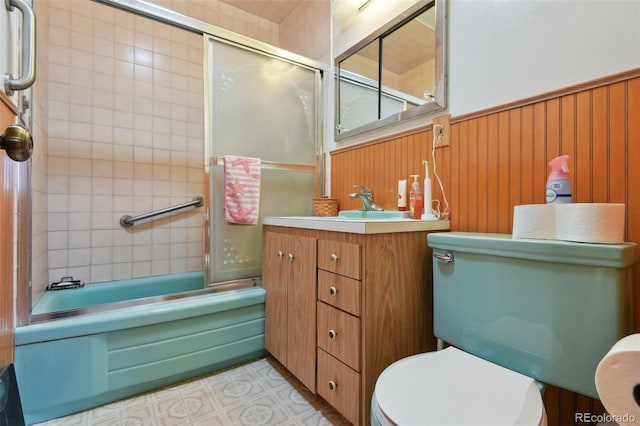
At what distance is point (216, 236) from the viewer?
169cm

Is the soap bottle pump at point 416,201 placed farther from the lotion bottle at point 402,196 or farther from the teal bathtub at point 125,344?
the teal bathtub at point 125,344

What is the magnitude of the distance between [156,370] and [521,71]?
2061 mm

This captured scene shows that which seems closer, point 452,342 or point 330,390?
point 452,342

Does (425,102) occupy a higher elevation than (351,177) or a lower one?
higher

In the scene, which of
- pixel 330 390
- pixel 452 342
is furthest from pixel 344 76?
pixel 330 390

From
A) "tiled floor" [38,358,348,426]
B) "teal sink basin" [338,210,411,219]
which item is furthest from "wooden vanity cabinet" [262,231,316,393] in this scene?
A: "teal sink basin" [338,210,411,219]

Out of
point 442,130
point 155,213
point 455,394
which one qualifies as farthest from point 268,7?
point 455,394

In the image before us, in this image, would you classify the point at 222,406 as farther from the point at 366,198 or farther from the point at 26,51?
the point at 26,51

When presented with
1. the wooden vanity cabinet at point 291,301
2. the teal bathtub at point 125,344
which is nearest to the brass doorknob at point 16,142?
the teal bathtub at point 125,344

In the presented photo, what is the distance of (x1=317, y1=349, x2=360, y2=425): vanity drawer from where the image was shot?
1.05 metres

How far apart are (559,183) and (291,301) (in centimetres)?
117

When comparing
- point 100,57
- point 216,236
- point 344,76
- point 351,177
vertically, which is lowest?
point 216,236

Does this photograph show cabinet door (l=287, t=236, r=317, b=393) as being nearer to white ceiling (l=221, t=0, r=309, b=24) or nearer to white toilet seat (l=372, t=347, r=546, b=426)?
white toilet seat (l=372, t=347, r=546, b=426)

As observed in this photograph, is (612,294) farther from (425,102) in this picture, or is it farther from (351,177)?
(351,177)
